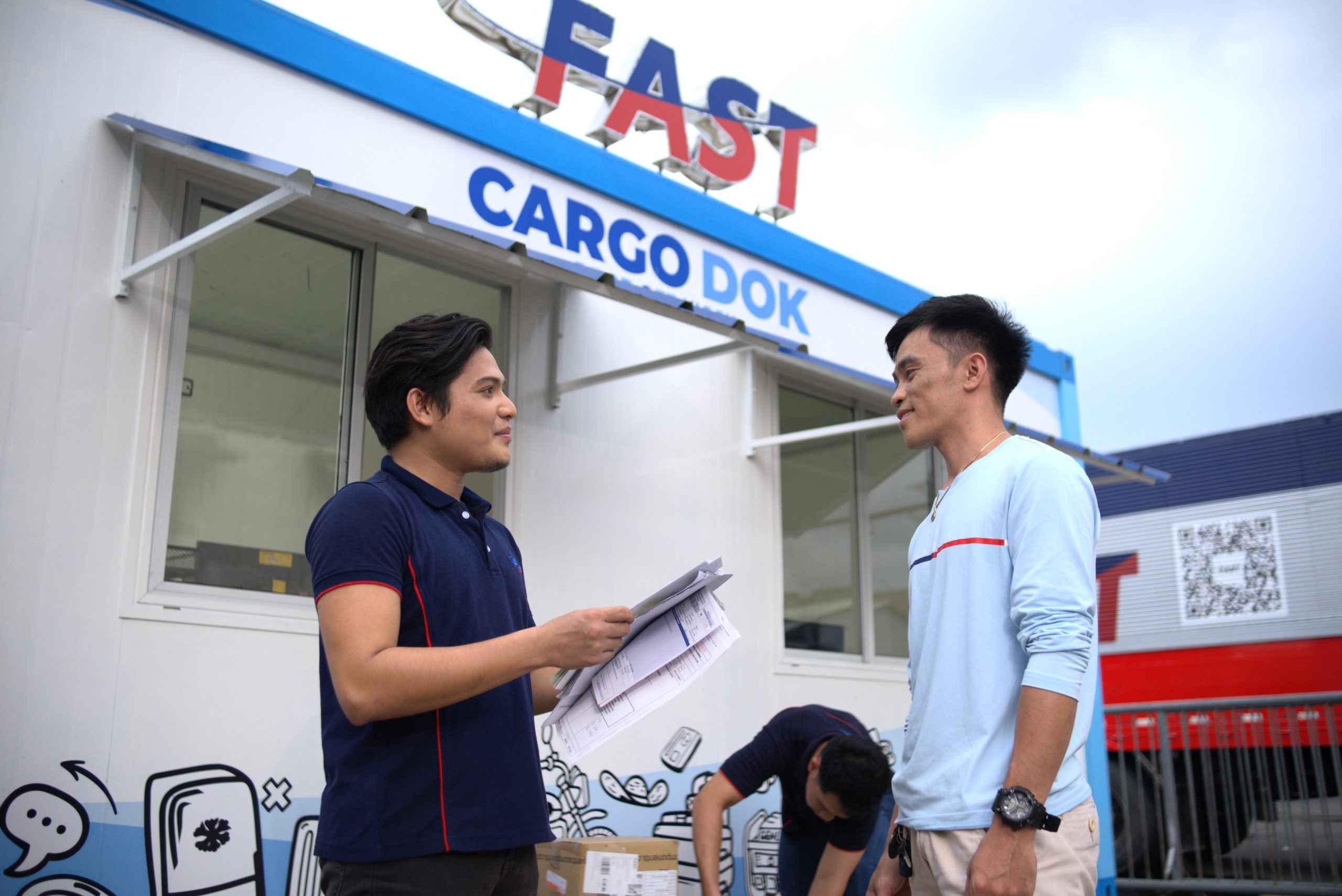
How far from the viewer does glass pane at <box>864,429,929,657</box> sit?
23.4 ft

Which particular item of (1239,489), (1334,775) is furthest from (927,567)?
(1239,489)

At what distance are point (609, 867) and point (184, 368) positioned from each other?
101 inches

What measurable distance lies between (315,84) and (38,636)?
2.40m

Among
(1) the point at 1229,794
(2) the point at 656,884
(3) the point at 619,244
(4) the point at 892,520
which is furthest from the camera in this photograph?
(1) the point at 1229,794

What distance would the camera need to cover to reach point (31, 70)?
3.72 m

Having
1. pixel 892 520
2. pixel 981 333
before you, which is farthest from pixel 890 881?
pixel 892 520

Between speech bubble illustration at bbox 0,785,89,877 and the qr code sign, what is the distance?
30.4 ft

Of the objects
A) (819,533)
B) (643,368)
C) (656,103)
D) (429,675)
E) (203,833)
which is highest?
(656,103)

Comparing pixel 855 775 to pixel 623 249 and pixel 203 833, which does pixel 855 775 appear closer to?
pixel 203 833

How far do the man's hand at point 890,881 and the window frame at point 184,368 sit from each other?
259 cm

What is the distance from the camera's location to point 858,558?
6.95m

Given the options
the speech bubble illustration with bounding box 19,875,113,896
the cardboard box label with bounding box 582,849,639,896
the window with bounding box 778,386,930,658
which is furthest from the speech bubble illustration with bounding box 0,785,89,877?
the window with bounding box 778,386,930,658

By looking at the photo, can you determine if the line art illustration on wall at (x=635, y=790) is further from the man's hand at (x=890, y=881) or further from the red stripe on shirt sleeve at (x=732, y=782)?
the man's hand at (x=890, y=881)

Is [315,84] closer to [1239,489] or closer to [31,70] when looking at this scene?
[31,70]
